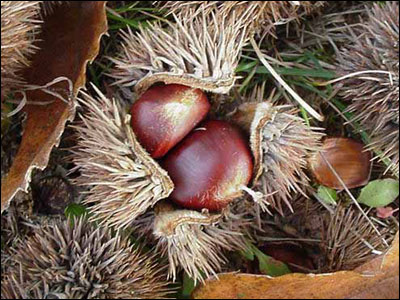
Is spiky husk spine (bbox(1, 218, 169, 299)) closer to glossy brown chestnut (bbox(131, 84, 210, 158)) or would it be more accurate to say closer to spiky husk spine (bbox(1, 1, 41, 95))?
glossy brown chestnut (bbox(131, 84, 210, 158))

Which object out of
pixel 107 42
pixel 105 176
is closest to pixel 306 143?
pixel 105 176

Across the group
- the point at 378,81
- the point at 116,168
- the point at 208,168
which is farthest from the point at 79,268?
the point at 378,81

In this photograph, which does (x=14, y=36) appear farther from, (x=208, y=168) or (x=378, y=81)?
(x=378, y=81)

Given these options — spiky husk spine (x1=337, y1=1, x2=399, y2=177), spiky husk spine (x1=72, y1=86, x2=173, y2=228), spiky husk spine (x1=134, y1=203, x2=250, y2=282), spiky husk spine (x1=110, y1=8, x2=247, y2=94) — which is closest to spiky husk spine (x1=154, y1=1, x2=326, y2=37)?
spiky husk spine (x1=110, y1=8, x2=247, y2=94)

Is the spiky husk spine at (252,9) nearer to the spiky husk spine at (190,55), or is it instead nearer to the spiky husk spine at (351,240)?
the spiky husk spine at (190,55)

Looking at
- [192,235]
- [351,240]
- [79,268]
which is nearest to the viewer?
[79,268]

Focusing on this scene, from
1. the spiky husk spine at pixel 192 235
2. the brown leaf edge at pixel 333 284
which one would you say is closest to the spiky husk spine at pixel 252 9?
the spiky husk spine at pixel 192 235
